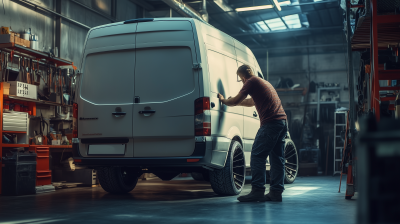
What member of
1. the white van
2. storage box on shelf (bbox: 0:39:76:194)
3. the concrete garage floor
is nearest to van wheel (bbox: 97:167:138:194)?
the concrete garage floor

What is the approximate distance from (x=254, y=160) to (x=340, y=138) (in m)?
9.31

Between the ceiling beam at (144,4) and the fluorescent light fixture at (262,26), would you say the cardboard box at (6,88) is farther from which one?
the fluorescent light fixture at (262,26)

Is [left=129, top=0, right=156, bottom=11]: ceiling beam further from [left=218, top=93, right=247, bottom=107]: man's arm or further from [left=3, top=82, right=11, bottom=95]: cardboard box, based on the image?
[left=218, top=93, right=247, bottom=107]: man's arm

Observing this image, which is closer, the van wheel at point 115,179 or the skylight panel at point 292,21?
the van wheel at point 115,179

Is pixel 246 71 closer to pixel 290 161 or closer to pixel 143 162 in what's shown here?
pixel 143 162

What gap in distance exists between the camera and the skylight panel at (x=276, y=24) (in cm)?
1524

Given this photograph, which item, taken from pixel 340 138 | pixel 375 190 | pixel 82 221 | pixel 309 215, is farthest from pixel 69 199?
pixel 340 138

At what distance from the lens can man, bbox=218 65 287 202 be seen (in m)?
5.35

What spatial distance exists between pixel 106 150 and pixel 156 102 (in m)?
0.88

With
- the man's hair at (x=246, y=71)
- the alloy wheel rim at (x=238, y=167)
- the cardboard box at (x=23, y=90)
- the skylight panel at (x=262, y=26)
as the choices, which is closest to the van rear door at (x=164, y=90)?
the man's hair at (x=246, y=71)

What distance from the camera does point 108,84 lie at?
5699mm

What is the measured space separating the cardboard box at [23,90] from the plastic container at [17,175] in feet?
3.60

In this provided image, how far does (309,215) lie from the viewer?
13.6ft

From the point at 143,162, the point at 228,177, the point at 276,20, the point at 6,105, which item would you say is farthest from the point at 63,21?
the point at 276,20
